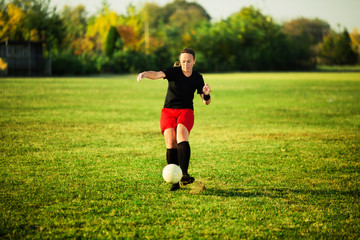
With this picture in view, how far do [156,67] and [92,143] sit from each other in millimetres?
44455

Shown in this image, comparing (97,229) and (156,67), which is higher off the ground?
(156,67)

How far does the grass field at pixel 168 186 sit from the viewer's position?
4191 millimetres

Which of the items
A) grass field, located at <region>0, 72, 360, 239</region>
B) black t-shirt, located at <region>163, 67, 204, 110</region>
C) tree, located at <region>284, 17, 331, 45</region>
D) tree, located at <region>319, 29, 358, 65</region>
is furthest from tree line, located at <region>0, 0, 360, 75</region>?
black t-shirt, located at <region>163, 67, 204, 110</region>

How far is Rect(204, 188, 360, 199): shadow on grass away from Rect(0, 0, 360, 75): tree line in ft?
115

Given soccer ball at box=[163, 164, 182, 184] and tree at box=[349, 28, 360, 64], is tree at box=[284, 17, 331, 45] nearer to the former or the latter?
tree at box=[349, 28, 360, 64]

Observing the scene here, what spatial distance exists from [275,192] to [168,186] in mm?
1525

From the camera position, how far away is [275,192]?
546 centimetres

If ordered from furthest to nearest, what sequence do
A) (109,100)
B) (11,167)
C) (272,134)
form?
(109,100), (272,134), (11,167)

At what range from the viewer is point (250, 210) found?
4.72m

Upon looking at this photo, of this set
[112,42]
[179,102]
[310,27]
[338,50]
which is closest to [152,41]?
[112,42]

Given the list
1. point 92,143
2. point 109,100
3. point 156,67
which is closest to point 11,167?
point 92,143

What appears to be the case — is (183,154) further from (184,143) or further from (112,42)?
(112,42)

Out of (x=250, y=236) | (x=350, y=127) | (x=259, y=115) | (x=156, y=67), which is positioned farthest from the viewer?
(x=156, y=67)

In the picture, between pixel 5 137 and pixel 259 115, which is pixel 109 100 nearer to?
pixel 259 115
